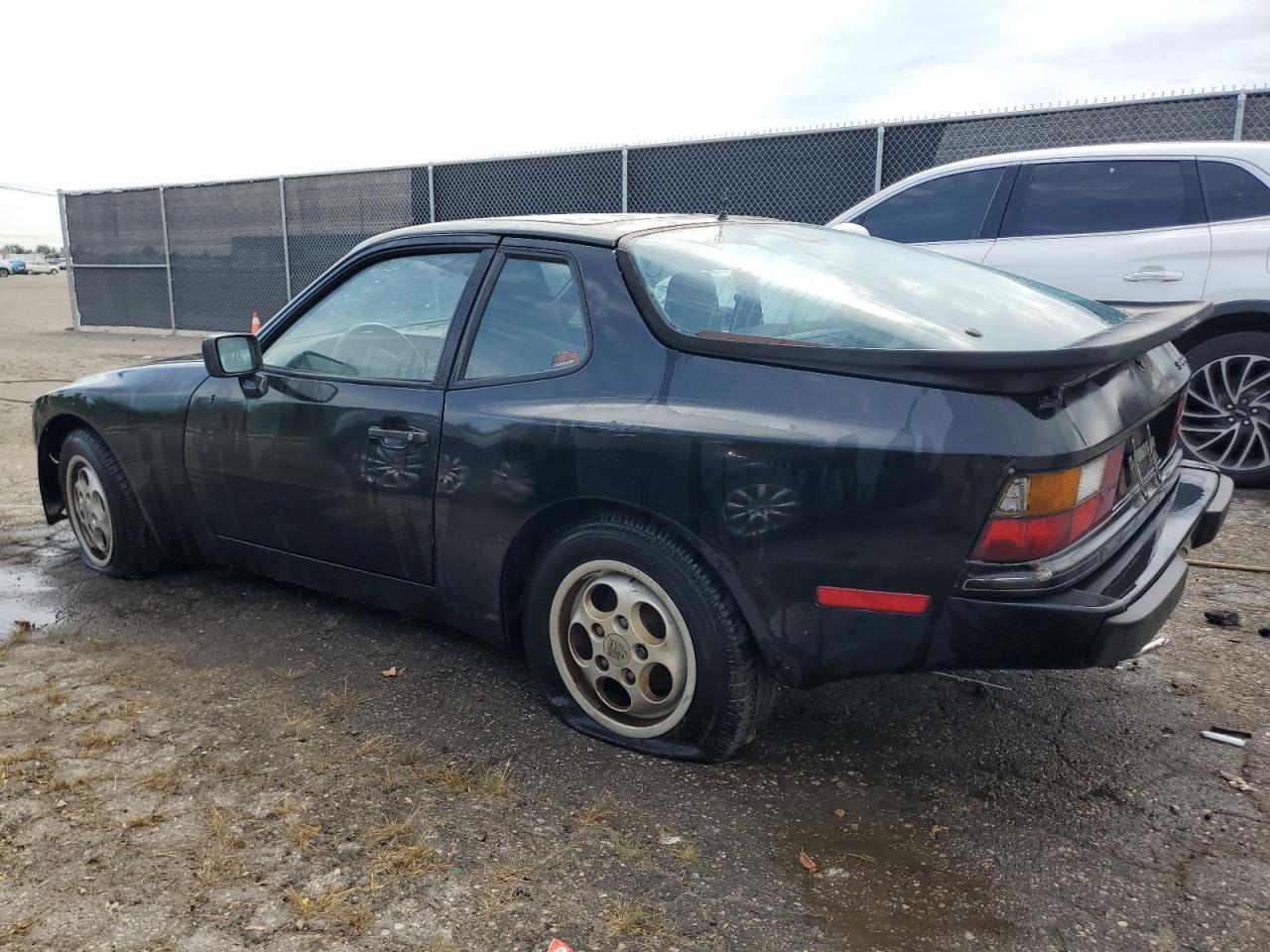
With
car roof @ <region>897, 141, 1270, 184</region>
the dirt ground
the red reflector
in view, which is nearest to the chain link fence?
car roof @ <region>897, 141, 1270, 184</region>

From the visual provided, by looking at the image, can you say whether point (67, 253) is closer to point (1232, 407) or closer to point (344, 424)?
point (344, 424)

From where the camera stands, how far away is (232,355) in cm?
343

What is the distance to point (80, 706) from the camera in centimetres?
300

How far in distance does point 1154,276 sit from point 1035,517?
3.97m

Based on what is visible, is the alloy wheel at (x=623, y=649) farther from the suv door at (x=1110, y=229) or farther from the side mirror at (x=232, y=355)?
the suv door at (x=1110, y=229)

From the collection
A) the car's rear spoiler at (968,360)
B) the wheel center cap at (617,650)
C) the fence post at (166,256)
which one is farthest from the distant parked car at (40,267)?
the car's rear spoiler at (968,360)

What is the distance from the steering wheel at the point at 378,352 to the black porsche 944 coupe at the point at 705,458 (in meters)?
0.01

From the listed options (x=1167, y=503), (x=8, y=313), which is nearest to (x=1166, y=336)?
(x=1167, y=503)

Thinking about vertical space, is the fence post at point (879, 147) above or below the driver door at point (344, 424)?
above

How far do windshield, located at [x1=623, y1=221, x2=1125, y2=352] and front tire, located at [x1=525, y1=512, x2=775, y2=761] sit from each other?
593 millimetres

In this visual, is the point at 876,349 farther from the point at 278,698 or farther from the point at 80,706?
the point at 80,706

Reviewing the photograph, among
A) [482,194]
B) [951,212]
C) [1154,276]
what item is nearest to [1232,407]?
[1154,276]

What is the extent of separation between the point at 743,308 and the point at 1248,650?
2216mm

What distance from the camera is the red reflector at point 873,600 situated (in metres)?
2.22
